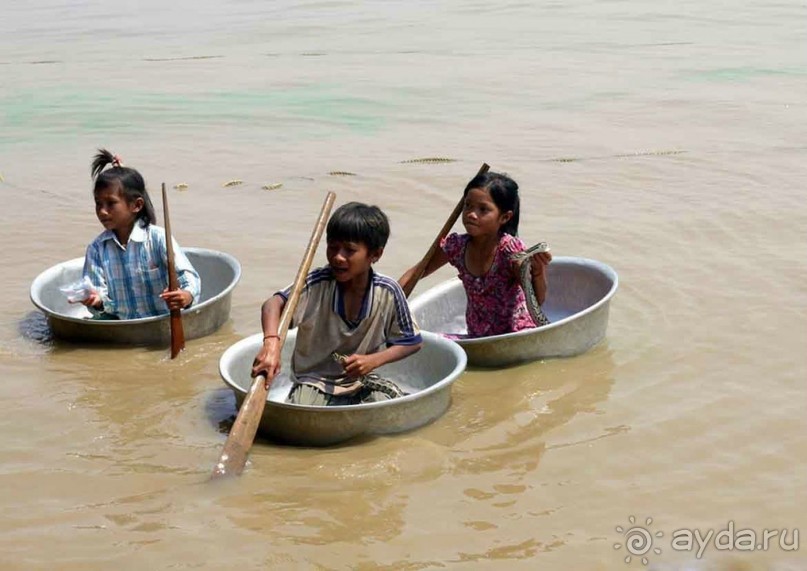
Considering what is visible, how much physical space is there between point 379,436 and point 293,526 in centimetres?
55

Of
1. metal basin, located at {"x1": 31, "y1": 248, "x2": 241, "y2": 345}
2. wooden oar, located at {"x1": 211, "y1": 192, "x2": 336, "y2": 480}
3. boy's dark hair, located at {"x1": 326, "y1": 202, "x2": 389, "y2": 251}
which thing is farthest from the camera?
metal basin, located at {"x1": 31, "y1": 248, "x2": 241, "y2": 345}

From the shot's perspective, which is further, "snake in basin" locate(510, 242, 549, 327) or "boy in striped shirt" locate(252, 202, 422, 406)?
"snake in basin" locate(510, 242, 549, 327)

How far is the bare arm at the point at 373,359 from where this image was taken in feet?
12.1

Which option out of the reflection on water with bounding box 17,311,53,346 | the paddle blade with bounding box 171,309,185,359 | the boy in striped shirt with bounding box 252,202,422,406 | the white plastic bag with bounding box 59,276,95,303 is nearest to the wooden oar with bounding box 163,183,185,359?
the paddle blade with bounding box 171,309,185,359

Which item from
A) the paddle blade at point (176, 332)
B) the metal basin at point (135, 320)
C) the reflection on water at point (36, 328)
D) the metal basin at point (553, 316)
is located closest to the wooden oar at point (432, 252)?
the metal basin at point (553, 316)

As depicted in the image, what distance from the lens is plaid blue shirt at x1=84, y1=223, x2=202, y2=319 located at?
15.8ft

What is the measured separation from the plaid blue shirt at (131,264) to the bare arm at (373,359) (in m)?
1.25

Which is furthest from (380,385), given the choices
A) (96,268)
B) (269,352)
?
(96,268)

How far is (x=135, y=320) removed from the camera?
4.53 m

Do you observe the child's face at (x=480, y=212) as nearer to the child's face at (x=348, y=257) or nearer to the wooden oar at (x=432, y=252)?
the wooden oar at (x=432, y=252)

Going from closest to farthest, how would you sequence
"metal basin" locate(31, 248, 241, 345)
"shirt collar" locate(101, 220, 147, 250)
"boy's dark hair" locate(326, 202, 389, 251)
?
"boy's dark hair" locate(326, 202, 389, 251) → "metal basin" locate(31, 248, 241, 345) → "shirt collar" locate(101, 220, 147, 250)

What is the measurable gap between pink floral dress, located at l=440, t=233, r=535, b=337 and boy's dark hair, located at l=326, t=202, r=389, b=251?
0.88 metres

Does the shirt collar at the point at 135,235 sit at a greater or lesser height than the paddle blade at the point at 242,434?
greater

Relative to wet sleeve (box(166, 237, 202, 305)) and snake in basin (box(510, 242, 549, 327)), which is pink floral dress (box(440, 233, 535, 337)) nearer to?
snake in basin (box(510, 242, 549, 327))
